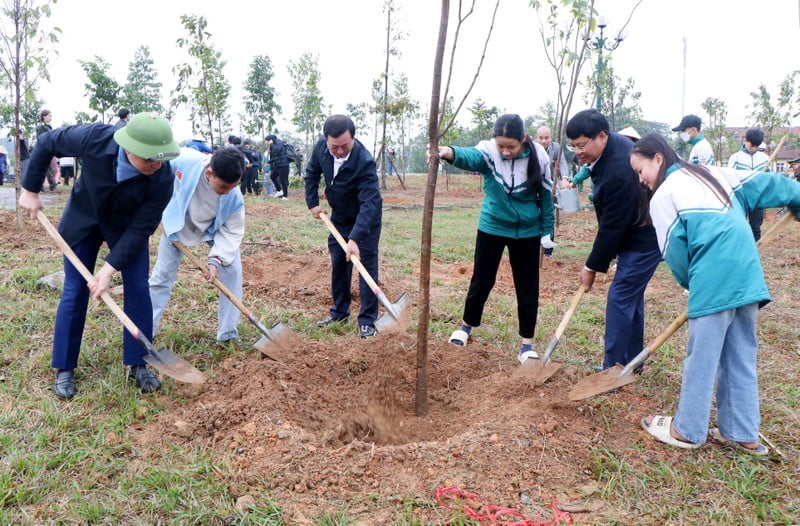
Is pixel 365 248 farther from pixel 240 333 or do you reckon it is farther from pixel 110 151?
pixel 110 151

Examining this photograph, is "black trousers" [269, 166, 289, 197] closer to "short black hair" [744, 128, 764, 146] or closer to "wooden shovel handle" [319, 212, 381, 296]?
"short black hair" [744, 128, 764, 146]

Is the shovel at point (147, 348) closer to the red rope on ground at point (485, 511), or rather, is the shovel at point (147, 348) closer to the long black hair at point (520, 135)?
the red rope on ground at point (485, 511)

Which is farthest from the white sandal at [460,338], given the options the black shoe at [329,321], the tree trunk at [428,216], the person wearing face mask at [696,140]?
the person wearing face mask at [696,140]

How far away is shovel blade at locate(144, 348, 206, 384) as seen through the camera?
3.14 m

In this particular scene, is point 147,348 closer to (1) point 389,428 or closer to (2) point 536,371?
(1) point 389,428

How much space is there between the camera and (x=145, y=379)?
329 cm

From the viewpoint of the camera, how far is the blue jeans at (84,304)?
3162 mm

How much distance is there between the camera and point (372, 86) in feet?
56.7

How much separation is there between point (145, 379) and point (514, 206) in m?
2.39

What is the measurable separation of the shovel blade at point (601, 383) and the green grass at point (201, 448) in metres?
0.15

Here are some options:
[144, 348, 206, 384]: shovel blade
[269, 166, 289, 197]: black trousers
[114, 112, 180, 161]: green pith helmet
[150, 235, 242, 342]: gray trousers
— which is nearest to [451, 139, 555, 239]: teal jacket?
[114, 112, 180, 161]: green pith helmet

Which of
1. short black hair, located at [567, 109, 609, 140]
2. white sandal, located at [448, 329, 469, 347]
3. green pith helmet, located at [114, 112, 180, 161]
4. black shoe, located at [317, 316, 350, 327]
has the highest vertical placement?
short black hair, located at [567, 109, 609, 140]

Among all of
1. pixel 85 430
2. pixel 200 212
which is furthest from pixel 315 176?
pixel 85 430

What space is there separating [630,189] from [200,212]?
8.45 feet
